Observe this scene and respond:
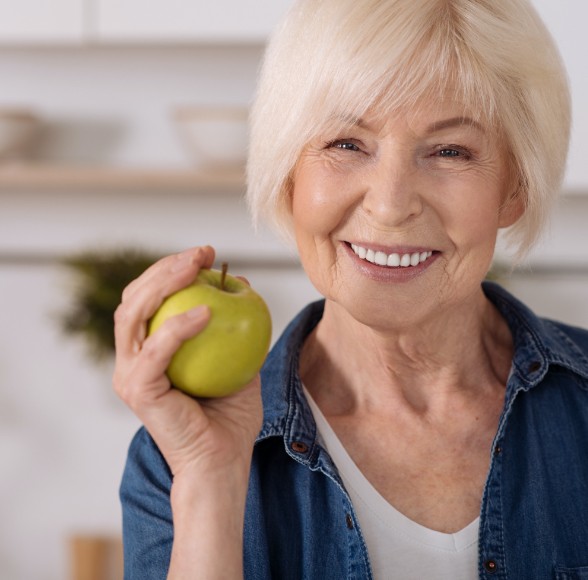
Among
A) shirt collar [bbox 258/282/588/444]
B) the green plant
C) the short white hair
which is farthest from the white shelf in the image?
the short white hair

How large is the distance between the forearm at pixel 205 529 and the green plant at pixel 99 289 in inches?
40.1

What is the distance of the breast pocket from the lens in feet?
3.47

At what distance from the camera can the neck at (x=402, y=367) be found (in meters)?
1.15

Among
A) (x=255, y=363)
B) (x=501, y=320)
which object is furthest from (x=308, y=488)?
(x=501, y=320)

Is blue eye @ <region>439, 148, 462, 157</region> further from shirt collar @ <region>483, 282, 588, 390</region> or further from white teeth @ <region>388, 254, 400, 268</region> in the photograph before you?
A: shirt collar @ <region>483, 282, 588, 390</region>

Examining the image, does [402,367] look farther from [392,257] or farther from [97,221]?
[97,221]

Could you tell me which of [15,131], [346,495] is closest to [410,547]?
[346,495]

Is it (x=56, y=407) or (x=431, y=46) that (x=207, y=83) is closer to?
(x=56, y=407)

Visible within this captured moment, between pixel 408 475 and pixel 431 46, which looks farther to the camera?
pixel 408 475

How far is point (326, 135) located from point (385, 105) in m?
0.07

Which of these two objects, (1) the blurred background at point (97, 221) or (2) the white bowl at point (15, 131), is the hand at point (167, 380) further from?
(2) the white bowl at point (15, 131)

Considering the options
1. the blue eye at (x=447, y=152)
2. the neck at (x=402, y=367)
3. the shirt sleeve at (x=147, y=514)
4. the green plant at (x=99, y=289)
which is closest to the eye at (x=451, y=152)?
the blue eye at (x=447, y=152)

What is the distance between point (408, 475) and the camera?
1.09 meters

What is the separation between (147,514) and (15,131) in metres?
1.14
